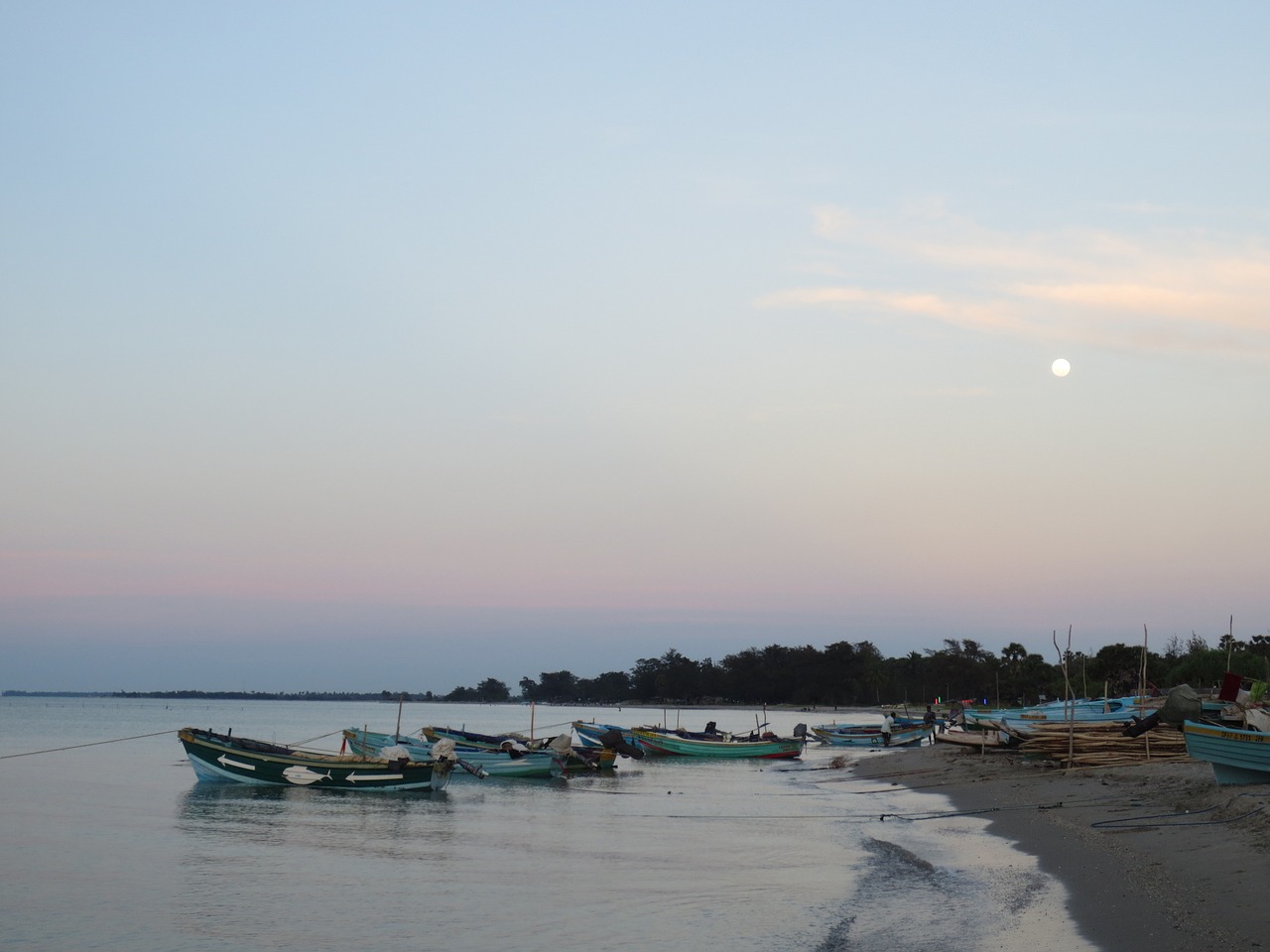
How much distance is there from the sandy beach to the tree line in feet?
70.0

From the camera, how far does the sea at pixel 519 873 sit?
14.6 m

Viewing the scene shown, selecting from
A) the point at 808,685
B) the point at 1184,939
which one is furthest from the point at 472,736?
the point at 808,685

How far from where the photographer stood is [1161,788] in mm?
22391

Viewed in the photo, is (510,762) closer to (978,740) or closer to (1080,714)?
(978,740)

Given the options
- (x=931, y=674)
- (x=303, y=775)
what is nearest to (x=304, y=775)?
(x=303, y=775)

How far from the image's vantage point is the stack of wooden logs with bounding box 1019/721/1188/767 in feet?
94.1

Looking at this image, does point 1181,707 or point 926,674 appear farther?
point 926,674

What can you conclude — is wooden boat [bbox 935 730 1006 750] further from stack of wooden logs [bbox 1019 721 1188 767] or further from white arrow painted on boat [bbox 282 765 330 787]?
white arrow painted on boat [bbox 282 765 330 787]

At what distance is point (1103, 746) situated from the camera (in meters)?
30.1

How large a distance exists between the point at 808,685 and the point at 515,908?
15100 centimetres

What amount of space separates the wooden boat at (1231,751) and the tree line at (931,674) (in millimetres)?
26418

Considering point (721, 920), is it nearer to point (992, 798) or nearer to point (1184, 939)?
point (1184, 939)

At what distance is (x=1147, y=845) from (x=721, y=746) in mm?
39110

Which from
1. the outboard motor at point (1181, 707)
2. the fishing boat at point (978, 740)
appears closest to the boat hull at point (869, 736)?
the fishing boat at point (978, 740)
